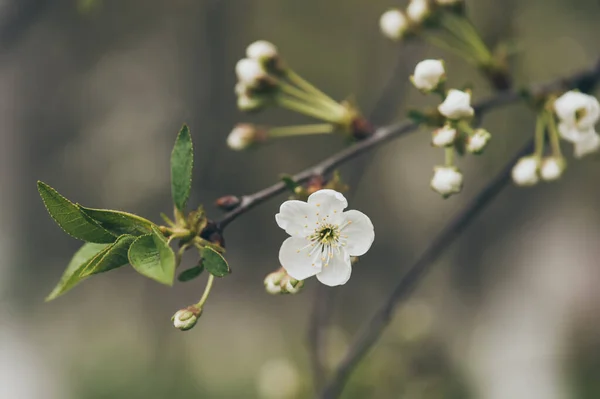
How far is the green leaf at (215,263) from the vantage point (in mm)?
542

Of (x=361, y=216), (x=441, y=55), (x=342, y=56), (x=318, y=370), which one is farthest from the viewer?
(x=342, y=56)

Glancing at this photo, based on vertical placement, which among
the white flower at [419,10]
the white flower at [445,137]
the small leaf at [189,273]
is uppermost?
the white flower at [419,10]

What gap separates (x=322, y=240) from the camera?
27.4 inches

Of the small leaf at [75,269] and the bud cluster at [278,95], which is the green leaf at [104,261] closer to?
the small leaf at [75,269]

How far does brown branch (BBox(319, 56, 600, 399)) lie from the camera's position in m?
0.79

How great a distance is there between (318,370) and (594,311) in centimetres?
177

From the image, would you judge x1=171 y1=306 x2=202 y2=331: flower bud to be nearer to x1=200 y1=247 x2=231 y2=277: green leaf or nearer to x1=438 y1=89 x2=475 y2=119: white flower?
x1=200 y1=247 x2=231 y2=277: green leaf

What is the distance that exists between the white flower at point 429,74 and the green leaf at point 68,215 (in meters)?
0.39

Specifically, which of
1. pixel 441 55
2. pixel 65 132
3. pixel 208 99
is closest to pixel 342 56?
pixel 441 55

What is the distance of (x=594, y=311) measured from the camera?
2412 millimetres

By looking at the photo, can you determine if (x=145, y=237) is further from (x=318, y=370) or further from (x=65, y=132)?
(x=65, y=132)

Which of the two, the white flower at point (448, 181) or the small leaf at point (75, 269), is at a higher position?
the white flower at point (448, 181)

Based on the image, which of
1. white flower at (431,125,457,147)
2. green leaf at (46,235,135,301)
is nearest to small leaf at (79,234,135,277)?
green leaf at (46,235,135,301)

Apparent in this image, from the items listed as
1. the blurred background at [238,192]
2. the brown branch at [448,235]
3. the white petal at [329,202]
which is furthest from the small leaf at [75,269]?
the blurred background at [238,192]
